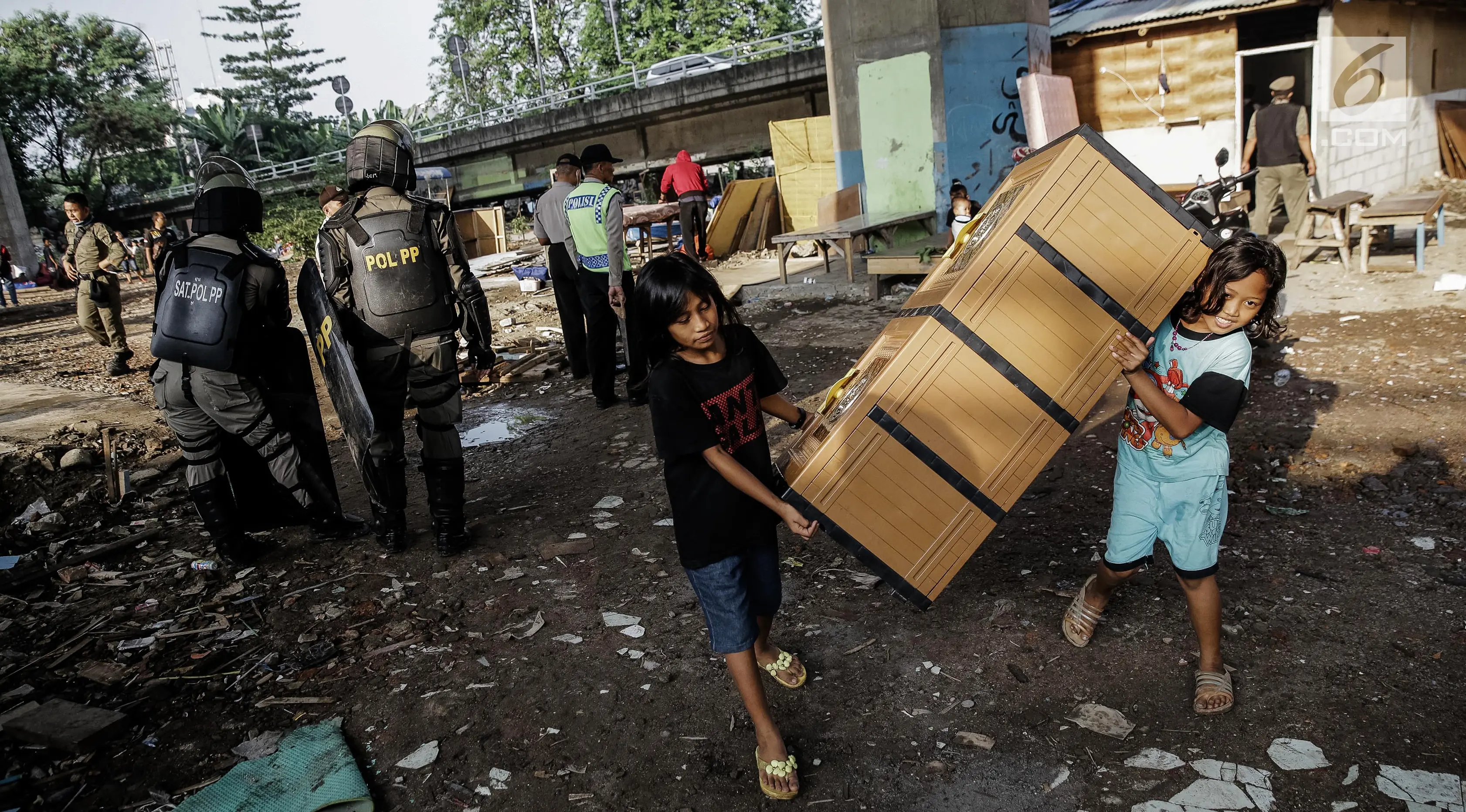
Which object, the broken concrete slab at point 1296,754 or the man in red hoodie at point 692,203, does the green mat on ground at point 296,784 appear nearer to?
the broken concrete slab at point 1296,754

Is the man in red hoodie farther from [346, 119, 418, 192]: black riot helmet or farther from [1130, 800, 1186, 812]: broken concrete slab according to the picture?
[1130, 800, 1186, 812]: broken concrete slab

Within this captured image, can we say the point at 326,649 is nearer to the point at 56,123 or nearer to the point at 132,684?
the point at 132,684

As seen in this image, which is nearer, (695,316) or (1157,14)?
(695,316)

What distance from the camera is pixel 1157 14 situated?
34.8 feet

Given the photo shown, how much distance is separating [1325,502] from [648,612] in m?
2.91

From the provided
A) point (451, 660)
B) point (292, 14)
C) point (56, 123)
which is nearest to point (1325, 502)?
point (451, 660)

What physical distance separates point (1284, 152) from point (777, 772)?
28.1 feet

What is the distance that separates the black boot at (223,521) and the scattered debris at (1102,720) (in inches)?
145

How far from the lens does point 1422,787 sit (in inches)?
84.1

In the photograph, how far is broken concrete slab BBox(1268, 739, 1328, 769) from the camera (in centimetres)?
226

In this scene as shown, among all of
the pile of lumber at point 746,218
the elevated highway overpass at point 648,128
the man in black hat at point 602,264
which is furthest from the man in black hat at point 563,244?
the elevated highway overpass at point 648,128

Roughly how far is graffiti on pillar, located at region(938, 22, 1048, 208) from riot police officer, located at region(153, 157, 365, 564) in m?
7.89

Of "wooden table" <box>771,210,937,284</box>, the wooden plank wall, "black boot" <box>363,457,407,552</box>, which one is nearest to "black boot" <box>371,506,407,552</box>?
"black boot" <box>363,457,407,552</box>

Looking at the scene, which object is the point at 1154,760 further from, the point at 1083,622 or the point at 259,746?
the point at 259,746
